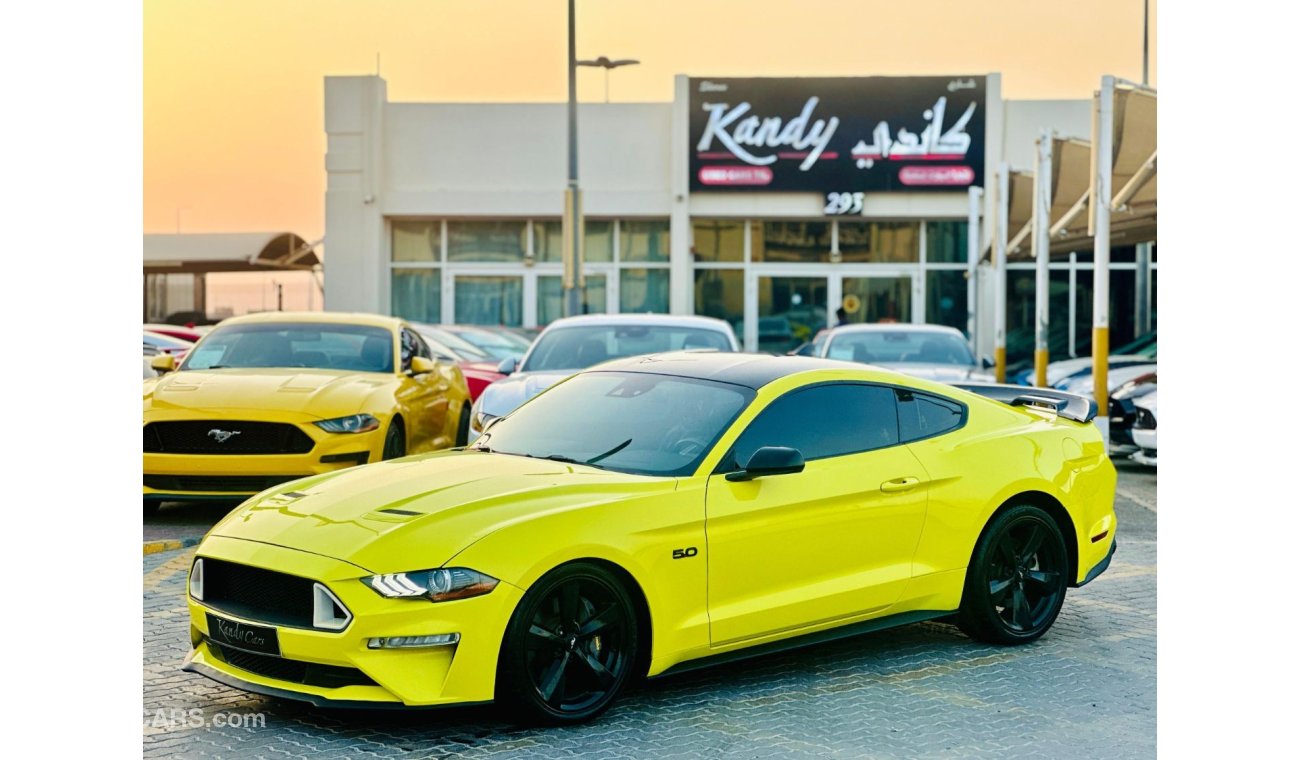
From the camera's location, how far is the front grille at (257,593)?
18.2 ft

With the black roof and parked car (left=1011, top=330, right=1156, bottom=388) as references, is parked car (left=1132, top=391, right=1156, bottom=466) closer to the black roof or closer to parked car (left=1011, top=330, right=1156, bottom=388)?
parked car (left=1011, top=330, right=1156, bottom=388)

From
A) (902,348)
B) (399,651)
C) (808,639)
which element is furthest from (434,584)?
(902,348)

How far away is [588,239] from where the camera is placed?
33.7 m

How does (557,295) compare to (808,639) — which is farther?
(557,295)

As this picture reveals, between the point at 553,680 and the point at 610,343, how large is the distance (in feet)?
24.8

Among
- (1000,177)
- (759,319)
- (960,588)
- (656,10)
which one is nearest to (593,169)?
(759,319)

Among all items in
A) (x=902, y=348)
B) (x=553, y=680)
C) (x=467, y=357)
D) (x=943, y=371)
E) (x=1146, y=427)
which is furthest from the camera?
(x=467, y=357)

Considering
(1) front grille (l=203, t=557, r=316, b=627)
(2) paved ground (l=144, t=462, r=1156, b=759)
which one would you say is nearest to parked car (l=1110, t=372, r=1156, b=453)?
(2) paved ground (l=144, t=462, r=1156, b=759)

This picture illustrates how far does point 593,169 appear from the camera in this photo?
109ft

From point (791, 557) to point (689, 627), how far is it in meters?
0.63

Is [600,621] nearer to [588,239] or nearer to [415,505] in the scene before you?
[415,505]

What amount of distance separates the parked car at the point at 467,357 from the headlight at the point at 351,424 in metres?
4.15

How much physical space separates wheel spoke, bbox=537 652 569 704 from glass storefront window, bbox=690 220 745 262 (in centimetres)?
2801
